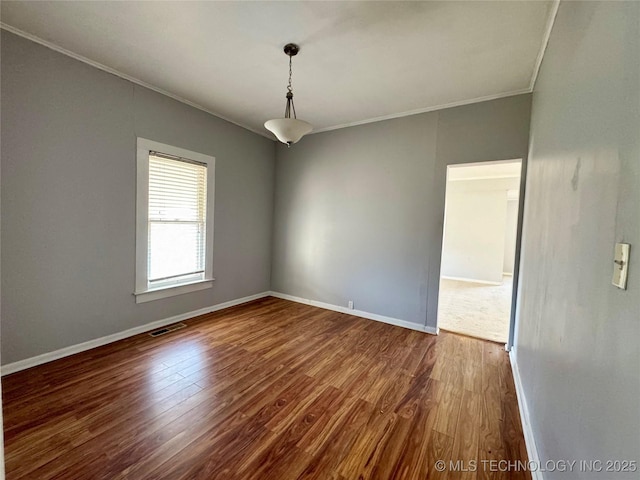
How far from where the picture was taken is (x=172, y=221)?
133 inches

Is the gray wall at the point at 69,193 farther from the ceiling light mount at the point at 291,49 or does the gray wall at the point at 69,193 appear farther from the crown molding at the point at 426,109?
the crown molding at the point at 426,109

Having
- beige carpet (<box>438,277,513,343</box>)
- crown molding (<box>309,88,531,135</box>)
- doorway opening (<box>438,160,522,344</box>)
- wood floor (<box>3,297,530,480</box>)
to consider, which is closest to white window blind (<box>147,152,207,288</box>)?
wood floor (<box>3,297,530,480</box>)

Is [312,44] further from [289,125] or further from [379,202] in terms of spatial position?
[379,202]

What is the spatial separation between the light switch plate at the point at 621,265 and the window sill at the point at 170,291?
12.4 feet

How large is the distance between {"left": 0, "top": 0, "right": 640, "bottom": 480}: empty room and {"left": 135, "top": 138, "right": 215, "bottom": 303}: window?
1.2 inches

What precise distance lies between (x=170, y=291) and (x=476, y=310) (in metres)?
4.60

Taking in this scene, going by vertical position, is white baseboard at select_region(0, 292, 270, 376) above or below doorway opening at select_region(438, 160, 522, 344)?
below

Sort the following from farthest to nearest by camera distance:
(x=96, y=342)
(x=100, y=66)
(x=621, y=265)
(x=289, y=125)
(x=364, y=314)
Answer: (x=364, y=314)
(x=96, y=342)
(x=100, y=66)
(x=289, y=125)
(x=621, y=265)

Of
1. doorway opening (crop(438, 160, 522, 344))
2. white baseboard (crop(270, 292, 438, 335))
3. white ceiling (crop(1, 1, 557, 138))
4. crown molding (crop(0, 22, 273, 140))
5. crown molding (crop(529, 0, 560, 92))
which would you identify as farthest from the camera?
doorway opening (crop(438, 160, 522, 344))

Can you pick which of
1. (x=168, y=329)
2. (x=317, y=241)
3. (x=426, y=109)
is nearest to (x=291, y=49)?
(x=426, y=109)

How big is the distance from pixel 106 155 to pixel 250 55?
1.78m

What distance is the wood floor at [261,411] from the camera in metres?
1.51

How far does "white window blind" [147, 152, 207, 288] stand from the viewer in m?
3.20

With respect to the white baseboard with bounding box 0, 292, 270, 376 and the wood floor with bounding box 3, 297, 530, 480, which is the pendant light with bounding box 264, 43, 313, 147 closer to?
the wood floor with bounding box 3, 297, 530, 480
